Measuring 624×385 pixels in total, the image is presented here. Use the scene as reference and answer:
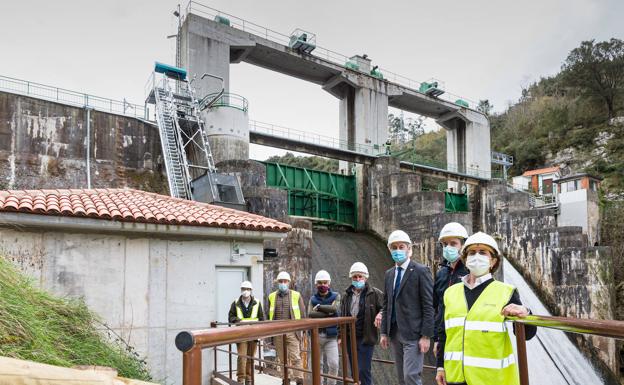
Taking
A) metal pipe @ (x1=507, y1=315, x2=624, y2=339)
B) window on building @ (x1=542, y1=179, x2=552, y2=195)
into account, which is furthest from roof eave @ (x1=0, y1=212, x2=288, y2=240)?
window on building @ (x1=542, y1=179, x2=552, y2=195)

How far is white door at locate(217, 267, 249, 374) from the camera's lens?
10171 mm

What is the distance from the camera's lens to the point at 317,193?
25.1m

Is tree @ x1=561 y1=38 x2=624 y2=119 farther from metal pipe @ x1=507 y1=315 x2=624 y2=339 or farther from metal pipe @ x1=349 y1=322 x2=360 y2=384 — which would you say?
metal pipe @ x1=507 y1=315 x2=624 y2=339

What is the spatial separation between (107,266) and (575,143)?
43.9 meters

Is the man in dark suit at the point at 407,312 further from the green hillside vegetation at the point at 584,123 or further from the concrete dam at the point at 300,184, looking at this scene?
the green hillside vegetation at the point at 584,123

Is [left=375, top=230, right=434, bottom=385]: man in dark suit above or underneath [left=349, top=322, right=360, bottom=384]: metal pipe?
above

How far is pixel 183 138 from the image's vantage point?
63.8ft

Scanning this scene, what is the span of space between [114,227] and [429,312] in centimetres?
601

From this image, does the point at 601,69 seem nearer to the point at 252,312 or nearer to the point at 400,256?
the point at 252,312

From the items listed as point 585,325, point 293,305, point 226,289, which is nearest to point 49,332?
point 293,305

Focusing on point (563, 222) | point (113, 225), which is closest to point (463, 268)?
point (113, 225)

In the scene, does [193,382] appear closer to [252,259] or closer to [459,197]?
[252,259]

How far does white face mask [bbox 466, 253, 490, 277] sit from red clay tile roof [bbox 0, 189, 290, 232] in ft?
22.3

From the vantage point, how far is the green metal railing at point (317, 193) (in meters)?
24.2
